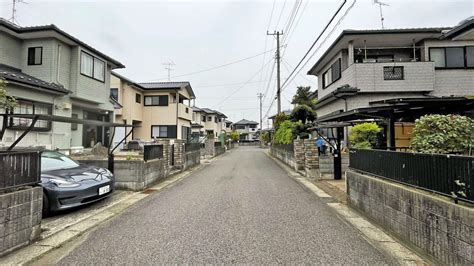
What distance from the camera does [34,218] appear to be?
157 inches

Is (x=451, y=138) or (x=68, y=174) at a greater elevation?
(x=451, y=138)

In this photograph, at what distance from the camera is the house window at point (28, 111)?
1096 centimetres

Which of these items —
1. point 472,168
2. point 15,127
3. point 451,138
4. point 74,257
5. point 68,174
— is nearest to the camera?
point 472,168

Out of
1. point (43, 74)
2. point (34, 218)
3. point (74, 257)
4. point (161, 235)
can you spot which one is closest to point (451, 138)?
point (161, 235)

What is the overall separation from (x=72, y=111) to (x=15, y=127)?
4200mm

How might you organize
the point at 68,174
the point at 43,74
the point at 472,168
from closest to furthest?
the point at 472,168
the point at 68,174
the point at 43,74

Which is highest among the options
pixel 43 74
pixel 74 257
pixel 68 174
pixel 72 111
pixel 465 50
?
pixel 465 50

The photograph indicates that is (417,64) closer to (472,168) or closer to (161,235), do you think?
(472,168)

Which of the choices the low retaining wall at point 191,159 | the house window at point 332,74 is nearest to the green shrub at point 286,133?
the house window at point 332,74

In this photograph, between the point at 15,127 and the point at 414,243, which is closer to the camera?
the point at 414,243

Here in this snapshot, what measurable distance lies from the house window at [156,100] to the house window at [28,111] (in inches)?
506

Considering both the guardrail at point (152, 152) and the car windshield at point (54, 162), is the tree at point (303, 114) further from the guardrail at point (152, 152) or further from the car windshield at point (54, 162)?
the car windshield at point (54, 162)

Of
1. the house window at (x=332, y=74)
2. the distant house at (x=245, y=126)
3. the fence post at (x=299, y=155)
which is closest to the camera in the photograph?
the fence post at (x=299, y=155)

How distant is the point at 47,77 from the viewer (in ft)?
42.3
